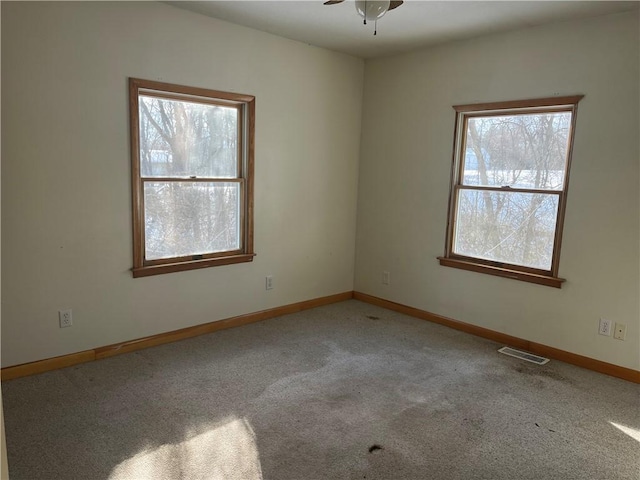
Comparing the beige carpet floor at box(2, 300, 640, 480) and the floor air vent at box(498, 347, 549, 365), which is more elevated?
the floor air vent at box(498, 347, 549, 365)

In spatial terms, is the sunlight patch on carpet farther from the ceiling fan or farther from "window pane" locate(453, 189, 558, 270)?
"window pane" locate(453, 189, 558, 270)

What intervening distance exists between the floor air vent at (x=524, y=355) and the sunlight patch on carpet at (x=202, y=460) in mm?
2207

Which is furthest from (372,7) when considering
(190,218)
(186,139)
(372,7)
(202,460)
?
(202,460)

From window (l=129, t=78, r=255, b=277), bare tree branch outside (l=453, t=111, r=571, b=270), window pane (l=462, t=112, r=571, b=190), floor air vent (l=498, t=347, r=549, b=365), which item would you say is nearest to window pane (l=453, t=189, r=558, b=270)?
bare tree branch outside (l=453, t=111, r=571, b=270)

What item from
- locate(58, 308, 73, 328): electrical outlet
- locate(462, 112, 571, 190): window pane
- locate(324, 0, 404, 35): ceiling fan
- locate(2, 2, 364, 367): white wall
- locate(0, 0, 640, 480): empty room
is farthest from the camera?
locate(462, 112, 571, 190): window pane

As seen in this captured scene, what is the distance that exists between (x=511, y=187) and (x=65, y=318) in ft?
11.3

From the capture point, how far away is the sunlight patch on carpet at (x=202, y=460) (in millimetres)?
2148

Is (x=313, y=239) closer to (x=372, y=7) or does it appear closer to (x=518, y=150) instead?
(x=518, y=150)

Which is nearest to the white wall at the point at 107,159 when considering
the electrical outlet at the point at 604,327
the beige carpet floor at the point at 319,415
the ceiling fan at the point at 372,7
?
the beige carpet floor at the point at 319,415

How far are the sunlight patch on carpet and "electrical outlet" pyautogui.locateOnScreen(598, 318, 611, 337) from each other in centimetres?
257

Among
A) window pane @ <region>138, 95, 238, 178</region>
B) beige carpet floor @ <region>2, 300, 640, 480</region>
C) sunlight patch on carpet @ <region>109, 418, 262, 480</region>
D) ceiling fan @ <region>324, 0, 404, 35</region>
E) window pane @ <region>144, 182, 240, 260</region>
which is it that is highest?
ceiling fan @ <region>324, 0, 404, 35</region>

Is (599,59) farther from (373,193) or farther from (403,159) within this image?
(373,193)

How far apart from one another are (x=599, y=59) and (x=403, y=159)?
1747mm

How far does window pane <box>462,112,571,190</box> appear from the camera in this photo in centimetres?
354
